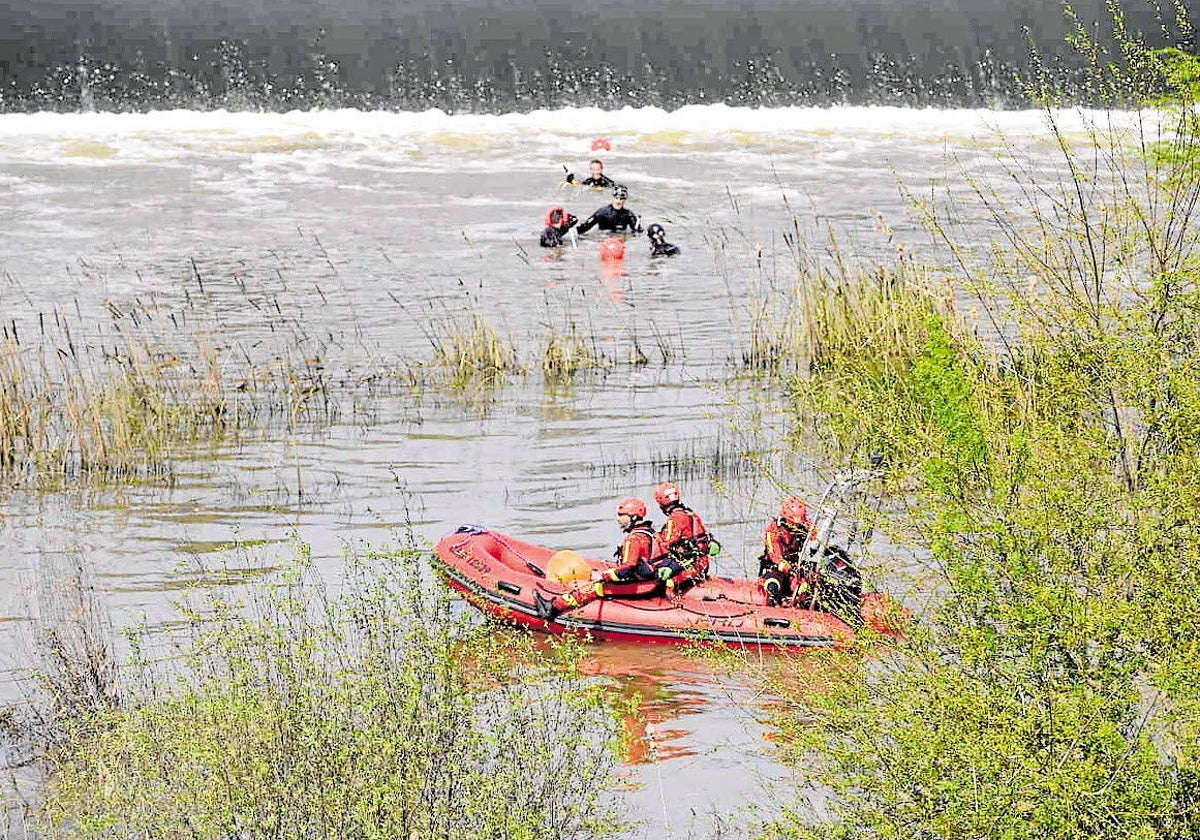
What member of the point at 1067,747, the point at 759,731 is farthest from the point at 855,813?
the point at 759,731

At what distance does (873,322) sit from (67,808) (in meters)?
8.63

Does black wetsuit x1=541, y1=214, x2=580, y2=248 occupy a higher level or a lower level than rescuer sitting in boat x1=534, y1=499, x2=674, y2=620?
higher

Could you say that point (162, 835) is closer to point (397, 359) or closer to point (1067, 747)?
point (1067, 747)

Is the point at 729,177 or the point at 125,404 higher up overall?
the point at 729,177

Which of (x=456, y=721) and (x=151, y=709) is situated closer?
(x=456, y=721)

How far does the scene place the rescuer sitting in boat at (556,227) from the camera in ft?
76.8

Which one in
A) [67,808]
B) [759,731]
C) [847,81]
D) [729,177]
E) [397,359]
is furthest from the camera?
[847,81]

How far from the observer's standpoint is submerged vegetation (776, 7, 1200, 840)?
4.91 m

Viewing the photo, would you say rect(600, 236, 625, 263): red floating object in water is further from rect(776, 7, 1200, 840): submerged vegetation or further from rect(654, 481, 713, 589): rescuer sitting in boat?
rect(776, 7, 1200, 840): submerged vegetation

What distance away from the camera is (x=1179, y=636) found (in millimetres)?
5176

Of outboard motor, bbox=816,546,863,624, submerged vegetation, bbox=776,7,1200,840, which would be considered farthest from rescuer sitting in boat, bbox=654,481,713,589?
submerged vegetation, bbox=776,7,1200,840

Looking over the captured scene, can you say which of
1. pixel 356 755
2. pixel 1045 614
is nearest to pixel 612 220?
pixel 356 755

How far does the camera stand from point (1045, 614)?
5.17 m

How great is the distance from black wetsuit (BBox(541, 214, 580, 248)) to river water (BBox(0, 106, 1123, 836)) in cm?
33
